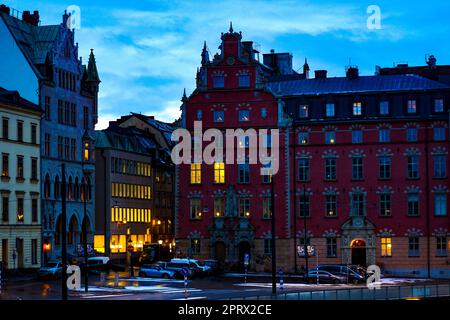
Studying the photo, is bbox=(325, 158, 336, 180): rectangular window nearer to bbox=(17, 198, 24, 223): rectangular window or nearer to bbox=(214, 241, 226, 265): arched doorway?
bbox=(214, 241, 226, 265): arched doorway

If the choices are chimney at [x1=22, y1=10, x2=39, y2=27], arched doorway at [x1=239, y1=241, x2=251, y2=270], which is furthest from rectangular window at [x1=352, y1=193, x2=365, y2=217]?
chimney at [x1=22, y1=10, x2=39, y2=27]

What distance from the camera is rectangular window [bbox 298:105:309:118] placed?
9762cm

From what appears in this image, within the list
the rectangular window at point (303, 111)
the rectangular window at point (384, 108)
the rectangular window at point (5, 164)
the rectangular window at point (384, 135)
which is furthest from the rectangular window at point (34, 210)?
the rectangular window at point (384, 108)

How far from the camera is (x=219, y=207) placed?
10031 cm

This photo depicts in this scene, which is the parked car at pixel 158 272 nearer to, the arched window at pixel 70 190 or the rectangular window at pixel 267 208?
the rectangular window at pixel 267 208

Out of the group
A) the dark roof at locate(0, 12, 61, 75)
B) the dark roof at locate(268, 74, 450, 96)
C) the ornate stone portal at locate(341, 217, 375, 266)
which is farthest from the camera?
the dark roof at locate(0, 12, 61, 75)

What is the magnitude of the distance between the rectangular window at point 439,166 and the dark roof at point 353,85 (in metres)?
7.21

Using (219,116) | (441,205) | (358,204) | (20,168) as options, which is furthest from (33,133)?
(441,205)

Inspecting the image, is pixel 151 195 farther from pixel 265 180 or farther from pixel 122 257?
pixel 265 180

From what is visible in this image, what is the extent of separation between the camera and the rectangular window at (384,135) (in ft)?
314

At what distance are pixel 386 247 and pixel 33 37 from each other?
44174 mm

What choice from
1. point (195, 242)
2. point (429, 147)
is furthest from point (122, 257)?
point (429, 147)

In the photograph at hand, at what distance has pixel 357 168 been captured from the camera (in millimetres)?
96875

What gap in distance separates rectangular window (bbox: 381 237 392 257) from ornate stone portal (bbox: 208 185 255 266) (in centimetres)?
1348
